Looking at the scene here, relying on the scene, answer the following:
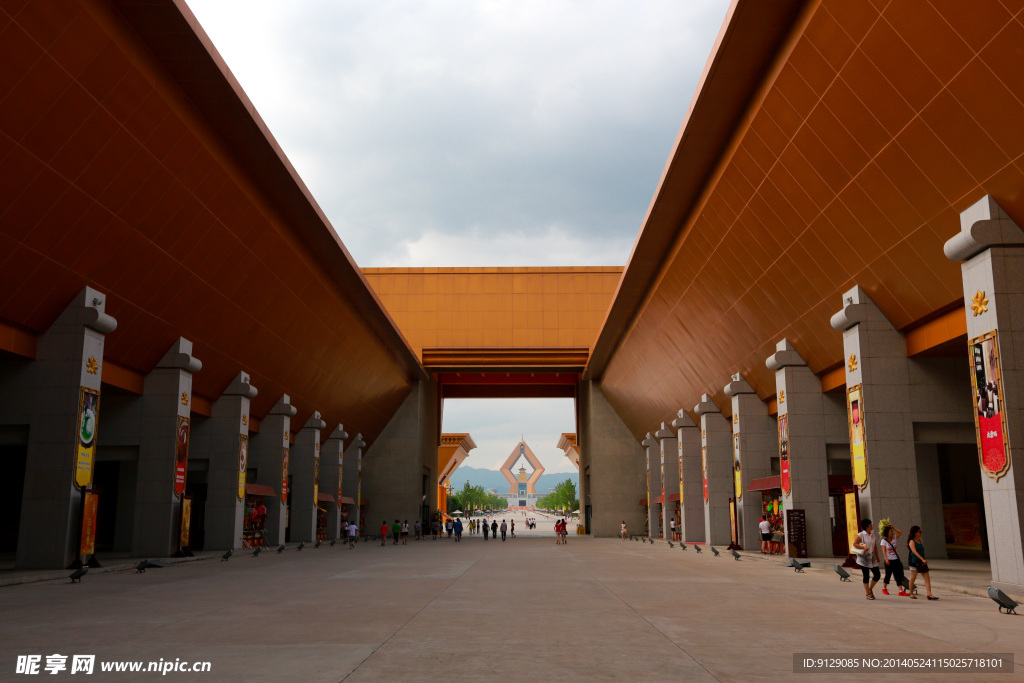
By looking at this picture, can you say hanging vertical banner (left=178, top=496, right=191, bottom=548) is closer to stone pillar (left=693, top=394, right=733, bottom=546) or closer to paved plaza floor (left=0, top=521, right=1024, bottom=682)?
paved plaza floor (left=0, top=521, right=1024, bottom=682)

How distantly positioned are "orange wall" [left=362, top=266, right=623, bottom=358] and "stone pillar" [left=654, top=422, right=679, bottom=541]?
36.1 feet

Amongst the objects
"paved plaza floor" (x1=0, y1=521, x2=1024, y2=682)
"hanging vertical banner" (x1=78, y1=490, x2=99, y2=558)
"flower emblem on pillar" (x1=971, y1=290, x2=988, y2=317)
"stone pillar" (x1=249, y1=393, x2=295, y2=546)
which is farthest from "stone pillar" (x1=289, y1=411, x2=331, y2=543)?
"flower emblem on pillar" (x1=971, y1=290, x2=988, y2=317)

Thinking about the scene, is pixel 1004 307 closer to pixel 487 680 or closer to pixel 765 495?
pixel 487 680

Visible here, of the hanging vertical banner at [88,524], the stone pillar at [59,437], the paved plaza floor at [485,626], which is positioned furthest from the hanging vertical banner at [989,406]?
the hanging vertical banner at [88,524]

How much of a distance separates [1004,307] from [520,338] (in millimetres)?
41783

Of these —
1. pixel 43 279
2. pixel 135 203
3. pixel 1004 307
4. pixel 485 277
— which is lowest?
pixel 1004 307

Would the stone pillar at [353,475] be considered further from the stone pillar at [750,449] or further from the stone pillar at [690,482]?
the stone pillar at [750,449]

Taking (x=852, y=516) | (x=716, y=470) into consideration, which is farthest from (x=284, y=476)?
(x=852, y=516)

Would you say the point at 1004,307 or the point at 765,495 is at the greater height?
the point at 1004,307

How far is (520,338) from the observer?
183 ft

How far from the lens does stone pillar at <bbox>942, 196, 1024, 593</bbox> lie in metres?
14.4

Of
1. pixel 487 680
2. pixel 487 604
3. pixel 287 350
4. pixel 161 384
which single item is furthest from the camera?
pixel 287 350

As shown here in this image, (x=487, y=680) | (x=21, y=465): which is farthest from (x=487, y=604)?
(x=21, y=465)

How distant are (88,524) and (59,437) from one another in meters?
2.52
